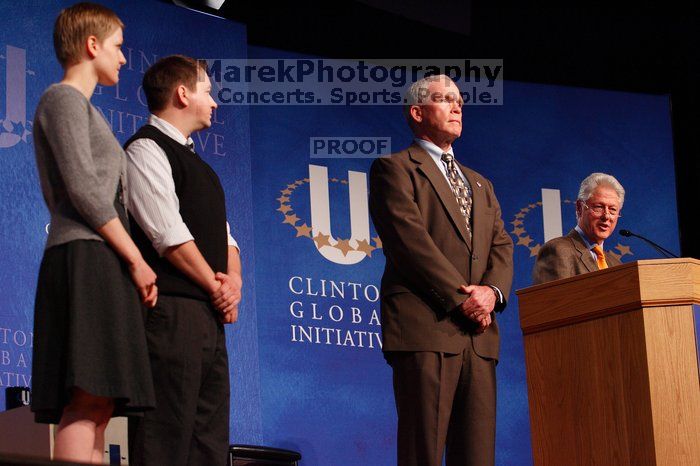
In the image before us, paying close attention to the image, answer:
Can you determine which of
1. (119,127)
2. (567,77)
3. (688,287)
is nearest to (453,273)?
(688,287)

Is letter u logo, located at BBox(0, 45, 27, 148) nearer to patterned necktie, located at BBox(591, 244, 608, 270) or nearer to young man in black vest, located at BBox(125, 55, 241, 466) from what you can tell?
young man in black vest, located at BBox(125, 55, 241, 466)

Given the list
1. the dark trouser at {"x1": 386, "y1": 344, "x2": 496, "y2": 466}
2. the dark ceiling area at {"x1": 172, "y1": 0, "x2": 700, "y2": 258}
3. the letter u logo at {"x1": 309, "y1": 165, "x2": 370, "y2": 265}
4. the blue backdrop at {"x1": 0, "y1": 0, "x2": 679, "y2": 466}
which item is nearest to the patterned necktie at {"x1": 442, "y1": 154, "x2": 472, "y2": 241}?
the dark trouser at {"x1": 386, "y1": 344, "x2": 496, "y2": 466}

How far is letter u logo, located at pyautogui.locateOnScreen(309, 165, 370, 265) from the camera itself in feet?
19.3

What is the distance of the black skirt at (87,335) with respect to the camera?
245 cm

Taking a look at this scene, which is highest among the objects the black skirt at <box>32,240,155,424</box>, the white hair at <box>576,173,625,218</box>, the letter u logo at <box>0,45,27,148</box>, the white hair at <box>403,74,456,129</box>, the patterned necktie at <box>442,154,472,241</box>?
the letter u logo at <box>0,45,27,148</box>

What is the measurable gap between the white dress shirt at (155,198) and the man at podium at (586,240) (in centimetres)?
191

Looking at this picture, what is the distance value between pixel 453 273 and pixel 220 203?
805mm

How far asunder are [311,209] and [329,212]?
11cm

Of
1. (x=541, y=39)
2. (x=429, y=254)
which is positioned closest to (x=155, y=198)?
(x=429, y=254)

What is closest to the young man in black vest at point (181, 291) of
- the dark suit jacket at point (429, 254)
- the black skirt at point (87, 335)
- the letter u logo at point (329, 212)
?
the black skirt at point (87, 335)

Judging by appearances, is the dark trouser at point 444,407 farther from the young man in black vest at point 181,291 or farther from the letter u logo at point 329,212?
the letter u logo at point 329,212

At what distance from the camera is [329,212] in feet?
19.4

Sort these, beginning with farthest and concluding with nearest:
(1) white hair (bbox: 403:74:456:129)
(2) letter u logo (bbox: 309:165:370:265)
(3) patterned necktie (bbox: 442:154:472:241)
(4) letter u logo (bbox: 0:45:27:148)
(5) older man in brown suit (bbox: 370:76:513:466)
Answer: (2) letter u logo (bbox: 309:165:370:265)
(4) letter u logo (bbox: 0:45:27:148)
(1) white hair (bbox: 403:74:456:129)
(3) patterned necktie (bbox: 442:154:472:241)
(5) older man in brown suit (bbox: 370:76:513:466)

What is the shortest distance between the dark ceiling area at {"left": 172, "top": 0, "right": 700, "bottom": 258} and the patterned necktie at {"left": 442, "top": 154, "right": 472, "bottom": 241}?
2.48m
